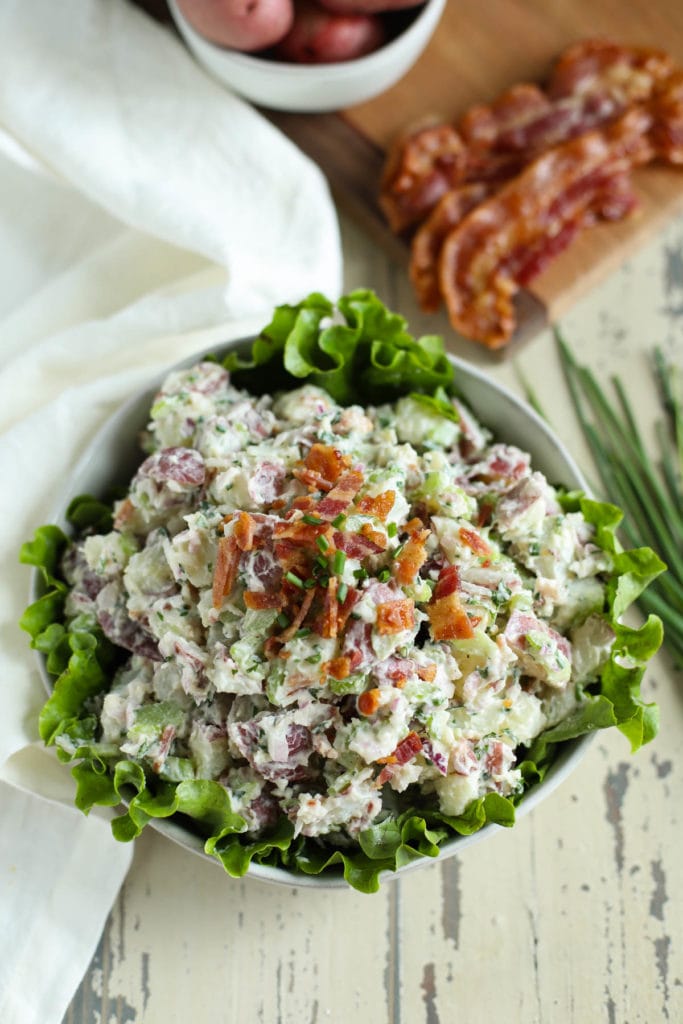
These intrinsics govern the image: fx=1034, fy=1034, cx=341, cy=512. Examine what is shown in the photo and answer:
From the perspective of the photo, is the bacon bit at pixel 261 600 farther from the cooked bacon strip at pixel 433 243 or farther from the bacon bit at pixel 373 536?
the cooked bacon strip at pixel 433 243

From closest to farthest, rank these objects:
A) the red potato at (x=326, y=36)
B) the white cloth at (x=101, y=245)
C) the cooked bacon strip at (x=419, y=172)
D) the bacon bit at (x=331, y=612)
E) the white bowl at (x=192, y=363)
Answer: the bacon bit at (x=331, y=612)
the white bowl at (x=192, y=363)
the white cloth at (x=101, y=245)
the red potato at (x=326, y=36)
the cooked bacon strip at (x=419, y=172)

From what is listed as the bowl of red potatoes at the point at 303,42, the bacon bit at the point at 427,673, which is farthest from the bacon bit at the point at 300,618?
the bowl of red potatoes at the point at 303,42

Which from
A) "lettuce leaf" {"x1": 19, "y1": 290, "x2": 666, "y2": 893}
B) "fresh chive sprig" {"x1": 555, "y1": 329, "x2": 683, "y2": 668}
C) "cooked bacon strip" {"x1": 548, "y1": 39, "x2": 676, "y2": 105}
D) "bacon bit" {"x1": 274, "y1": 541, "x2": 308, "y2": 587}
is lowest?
"fresh chive sprig" {"x1": 555, "y1": 329, "x2": 683, "y2": 668}

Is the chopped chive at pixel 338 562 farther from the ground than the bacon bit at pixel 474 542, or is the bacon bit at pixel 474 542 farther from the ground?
the chopped chive at pixel 338 562

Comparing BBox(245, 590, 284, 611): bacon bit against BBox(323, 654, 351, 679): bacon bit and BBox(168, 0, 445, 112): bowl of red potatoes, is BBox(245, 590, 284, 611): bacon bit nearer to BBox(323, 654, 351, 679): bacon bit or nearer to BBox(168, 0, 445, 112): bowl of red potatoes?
BBox(323, 654, 351, 679): bacon bit

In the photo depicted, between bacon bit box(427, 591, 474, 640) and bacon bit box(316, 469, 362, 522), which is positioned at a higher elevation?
bacon bit box(316, 469, 362, 522)

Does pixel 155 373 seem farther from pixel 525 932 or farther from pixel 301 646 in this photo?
pixel 525 932

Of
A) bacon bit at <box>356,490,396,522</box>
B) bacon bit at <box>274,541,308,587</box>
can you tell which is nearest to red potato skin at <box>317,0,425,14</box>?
bacon bit at <box>356,490,396,522</box>

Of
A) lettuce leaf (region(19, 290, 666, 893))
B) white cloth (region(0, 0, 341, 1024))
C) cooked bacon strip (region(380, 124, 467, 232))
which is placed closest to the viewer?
lettuce leaf (region(19, 290, 666, 893))
